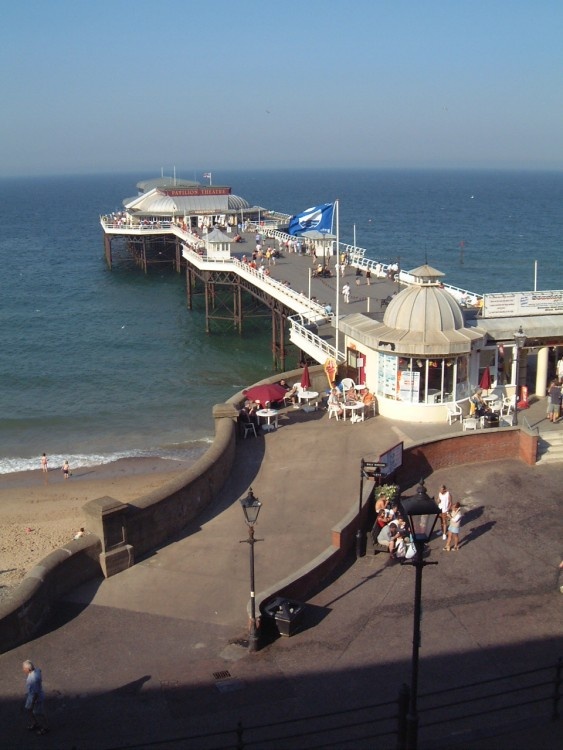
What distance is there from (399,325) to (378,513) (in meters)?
6.72

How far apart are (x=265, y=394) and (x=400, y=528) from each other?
263 inches

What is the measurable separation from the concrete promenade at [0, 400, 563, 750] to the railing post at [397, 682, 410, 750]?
1270 millimetres

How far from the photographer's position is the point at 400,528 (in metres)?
14.6

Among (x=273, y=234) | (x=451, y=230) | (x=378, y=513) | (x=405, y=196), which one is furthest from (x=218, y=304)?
(x=405, y=196)

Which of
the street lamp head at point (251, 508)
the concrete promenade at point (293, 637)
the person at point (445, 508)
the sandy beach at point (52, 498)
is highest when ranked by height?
the street lamp head at point (251, 508)

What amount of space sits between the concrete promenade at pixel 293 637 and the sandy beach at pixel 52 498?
702 cm

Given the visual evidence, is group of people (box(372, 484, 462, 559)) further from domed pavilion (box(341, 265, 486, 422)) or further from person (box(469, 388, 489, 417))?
domed pavilion (box(341, 265, 486, 422))

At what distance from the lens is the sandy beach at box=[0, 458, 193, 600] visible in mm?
21266

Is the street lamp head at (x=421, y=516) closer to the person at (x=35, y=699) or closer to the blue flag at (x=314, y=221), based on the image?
the person at (x=35, y=699)

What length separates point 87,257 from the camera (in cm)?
8156

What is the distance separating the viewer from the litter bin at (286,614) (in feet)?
39.1

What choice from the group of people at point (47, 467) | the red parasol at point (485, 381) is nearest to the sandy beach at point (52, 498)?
the group of people at point (47, 467)

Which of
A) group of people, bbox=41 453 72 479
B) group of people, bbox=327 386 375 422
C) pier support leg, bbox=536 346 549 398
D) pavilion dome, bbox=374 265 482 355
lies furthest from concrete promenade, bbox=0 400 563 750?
group of people, bbox=41 453 72 479

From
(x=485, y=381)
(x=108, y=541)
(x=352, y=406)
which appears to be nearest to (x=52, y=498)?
(x=352, y=406)
